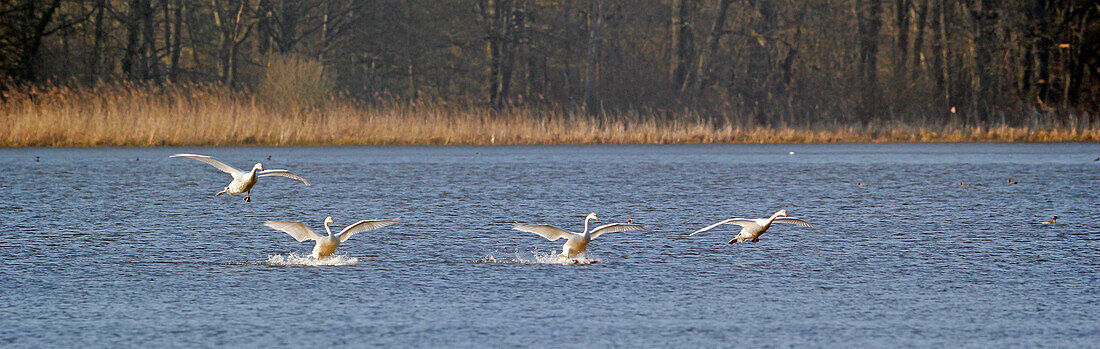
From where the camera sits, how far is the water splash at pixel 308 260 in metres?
10.2

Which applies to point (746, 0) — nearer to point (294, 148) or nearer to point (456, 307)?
point (294, 148)

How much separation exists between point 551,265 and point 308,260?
1.94 meters

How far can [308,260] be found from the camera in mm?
10367

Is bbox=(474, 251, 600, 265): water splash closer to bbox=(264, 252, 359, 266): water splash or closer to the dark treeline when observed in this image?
bbox=(264, 252, 359, 266): water splash

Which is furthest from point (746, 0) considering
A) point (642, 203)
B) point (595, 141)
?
point (642, 203)

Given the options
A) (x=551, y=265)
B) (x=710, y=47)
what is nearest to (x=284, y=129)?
(x=710, y=47)

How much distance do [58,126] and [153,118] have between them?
6.79 feet

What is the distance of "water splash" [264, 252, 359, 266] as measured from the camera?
1020cm

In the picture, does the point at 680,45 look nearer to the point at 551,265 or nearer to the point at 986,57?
the point at 986,57

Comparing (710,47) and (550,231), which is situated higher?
(710,47)

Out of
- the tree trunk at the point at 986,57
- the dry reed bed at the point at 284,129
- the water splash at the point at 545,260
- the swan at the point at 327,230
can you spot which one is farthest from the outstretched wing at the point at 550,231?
the tree trunk at the point at 986,57

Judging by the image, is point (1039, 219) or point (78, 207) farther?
point (78, 207)

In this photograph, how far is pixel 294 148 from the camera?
3070 centimetres

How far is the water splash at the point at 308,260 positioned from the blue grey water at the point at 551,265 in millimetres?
57
